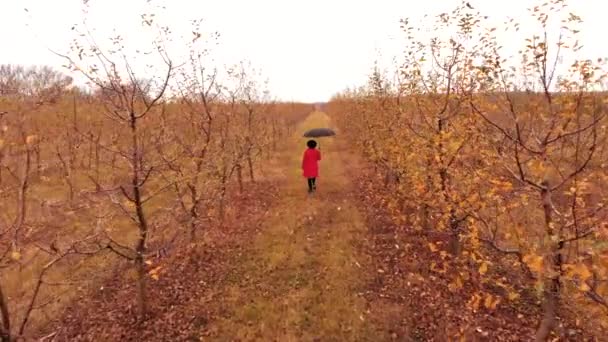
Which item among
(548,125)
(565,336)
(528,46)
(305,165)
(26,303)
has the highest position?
(528,46)

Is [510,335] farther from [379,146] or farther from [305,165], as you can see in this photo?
[305,165]

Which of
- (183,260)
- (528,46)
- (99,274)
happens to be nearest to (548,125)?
(528,46)

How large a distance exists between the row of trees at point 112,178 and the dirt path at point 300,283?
1.48m

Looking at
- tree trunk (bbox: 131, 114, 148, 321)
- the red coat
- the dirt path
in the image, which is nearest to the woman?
the red coat

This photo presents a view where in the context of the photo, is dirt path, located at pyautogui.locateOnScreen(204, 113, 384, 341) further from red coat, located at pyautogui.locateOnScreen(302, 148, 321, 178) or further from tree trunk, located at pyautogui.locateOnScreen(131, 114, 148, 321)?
red coat, located at pyautogui.locateOnScreen(302, 148, 321, 178)

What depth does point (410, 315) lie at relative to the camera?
21.6 feet

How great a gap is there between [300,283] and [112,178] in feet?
22.5

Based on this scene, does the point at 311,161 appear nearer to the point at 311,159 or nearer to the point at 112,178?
the point at 311,159

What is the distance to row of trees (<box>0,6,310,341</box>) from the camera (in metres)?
4.81

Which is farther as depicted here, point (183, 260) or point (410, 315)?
point (183, 260)

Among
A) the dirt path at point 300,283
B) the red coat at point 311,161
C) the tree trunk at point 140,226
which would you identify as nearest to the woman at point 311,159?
the red coat at point 311,161

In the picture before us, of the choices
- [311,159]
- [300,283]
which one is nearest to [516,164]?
[300,283]

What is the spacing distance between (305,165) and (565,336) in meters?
9.29

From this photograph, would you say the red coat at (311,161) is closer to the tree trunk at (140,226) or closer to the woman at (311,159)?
the woman at (311,159)
